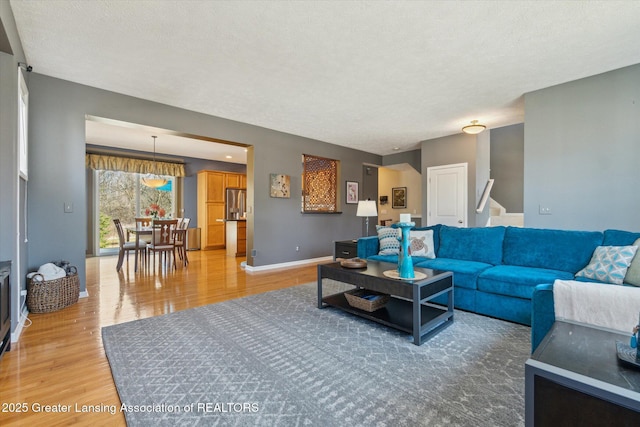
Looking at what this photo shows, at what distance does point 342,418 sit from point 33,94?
14.5ft

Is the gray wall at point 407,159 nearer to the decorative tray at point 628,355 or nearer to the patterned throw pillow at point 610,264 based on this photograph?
the patterned throw pillow at point 610,264

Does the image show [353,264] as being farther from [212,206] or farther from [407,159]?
[212,206]

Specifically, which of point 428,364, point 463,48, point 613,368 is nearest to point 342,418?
point 428,364

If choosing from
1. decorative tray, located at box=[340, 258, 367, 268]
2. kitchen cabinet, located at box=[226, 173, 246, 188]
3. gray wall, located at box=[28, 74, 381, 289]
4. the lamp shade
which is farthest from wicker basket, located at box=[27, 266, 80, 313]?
kitchen cabinet, located at box=[226, 173, 246, 188]

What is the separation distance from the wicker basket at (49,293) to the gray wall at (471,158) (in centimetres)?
620

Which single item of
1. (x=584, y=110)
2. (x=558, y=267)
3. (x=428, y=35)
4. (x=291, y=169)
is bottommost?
(x=558, y=267)

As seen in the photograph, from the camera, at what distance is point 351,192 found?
6.92 m

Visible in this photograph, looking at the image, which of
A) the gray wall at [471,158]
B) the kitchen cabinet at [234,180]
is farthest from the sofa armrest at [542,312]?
the kitchen cabinet at [234,180]

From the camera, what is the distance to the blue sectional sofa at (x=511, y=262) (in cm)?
269

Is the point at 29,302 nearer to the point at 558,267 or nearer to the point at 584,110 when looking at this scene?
the point at 558,267

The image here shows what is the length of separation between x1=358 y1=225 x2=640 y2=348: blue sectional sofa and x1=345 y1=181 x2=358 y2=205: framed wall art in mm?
3284

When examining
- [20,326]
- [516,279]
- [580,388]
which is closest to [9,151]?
[20,326]

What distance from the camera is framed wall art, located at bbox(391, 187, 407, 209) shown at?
31.6 feet

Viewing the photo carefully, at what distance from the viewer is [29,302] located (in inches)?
115
